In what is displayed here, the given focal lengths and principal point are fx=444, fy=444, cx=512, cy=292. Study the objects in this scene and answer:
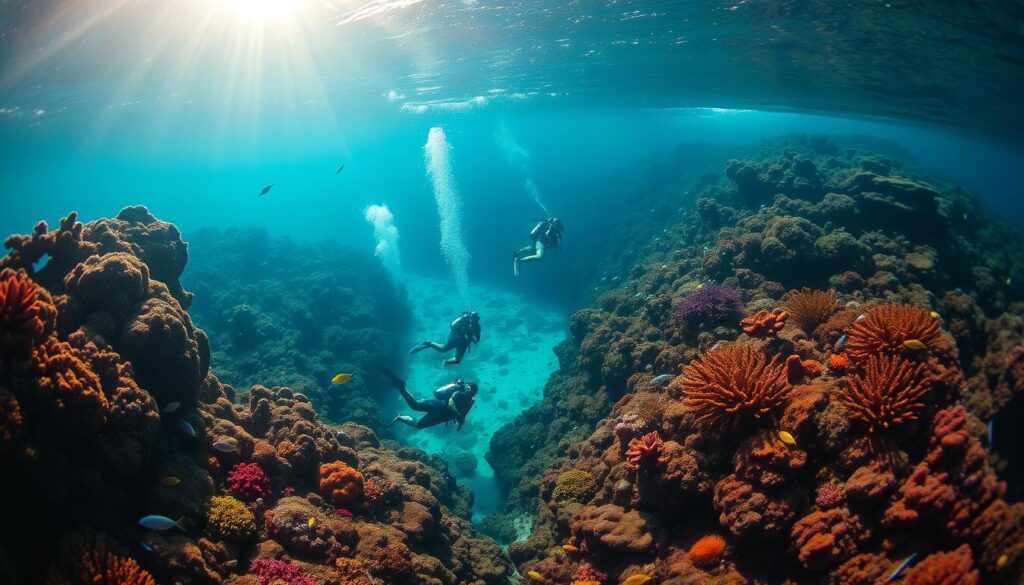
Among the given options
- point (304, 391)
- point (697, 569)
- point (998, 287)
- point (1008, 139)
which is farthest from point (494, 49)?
point (1008, 139)

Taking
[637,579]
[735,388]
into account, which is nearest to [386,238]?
[735,388]

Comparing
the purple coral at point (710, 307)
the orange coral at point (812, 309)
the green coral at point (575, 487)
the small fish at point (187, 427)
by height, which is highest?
the small fish at point (187, 427)

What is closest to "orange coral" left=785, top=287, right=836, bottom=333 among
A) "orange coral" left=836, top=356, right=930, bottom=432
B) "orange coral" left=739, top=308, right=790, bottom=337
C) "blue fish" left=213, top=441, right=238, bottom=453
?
"orange coral" left=739, top=308, right=790, bottom=337

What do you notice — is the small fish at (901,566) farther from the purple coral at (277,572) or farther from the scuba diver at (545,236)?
the scuba diver at (545,236)

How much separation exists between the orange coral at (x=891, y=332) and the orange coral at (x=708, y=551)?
311 centimetres

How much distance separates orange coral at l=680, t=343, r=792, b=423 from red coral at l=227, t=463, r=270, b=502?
21.2 ft

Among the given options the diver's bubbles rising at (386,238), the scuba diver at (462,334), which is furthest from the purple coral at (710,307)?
the diver's bubbles rising at (386,238)

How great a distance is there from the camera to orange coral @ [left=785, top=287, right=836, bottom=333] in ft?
27.9

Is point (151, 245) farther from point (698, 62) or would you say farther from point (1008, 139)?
point (1008, 139)

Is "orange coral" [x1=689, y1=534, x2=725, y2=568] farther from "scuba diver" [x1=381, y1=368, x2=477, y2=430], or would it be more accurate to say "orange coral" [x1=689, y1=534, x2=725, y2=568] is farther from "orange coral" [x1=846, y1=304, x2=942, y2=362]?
"scuba diver" [x1=381, y1=368, x2=477, y2=430]

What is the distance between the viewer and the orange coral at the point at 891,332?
5793 mm

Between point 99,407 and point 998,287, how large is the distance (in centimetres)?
2245

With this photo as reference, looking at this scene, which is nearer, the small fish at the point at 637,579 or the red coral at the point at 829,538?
the red coral at the point at 829,538

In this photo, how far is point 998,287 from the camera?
14320 millimetres
